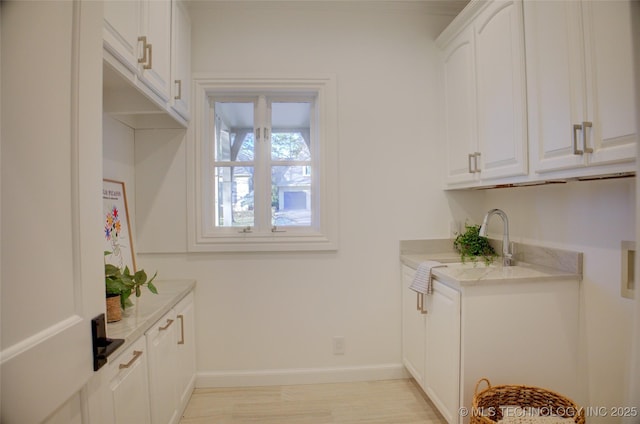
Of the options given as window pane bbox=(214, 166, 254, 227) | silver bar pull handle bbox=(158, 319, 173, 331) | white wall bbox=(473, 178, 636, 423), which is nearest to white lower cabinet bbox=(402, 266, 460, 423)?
white wall bbox=(473, 178, 636, 423)

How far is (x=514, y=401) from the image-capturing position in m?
1.48

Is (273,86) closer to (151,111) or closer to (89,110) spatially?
(151,111)

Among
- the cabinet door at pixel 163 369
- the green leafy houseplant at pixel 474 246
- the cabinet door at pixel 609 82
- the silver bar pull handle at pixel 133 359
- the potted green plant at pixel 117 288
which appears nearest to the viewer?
the cabinet door at pixel 609 82

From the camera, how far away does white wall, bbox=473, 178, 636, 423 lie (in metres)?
1.40

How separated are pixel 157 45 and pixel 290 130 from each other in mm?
1033

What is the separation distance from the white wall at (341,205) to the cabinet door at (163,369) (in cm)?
50

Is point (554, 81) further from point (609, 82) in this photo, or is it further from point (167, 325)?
point (167, 325)

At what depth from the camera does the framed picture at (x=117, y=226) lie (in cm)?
183

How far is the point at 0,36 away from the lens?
49 centimetres

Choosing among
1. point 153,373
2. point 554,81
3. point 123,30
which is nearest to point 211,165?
point 123,30

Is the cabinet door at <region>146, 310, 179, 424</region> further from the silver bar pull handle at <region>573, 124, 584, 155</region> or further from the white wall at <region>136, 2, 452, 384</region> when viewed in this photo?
the silver bar pull handle at <region>573, 124, 584, 155</region>

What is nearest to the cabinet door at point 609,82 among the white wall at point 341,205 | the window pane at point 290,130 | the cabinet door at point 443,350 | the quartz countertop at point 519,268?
the quartz countertop at point 519,268

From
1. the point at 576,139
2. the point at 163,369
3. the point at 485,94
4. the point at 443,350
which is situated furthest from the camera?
the point at 485,94

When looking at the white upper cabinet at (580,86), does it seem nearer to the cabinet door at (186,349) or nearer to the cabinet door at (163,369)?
the cabinet door at (163,369)
